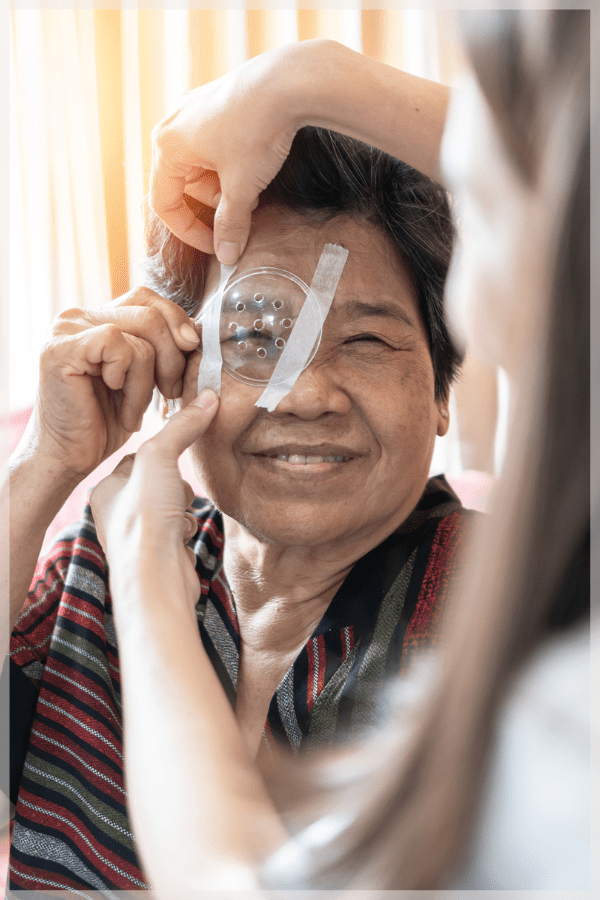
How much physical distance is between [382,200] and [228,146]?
33 cm

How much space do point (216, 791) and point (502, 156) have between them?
58cm

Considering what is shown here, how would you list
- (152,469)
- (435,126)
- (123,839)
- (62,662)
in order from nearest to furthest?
(435,126), (152,469), (123,839), (62,662)

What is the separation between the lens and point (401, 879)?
0.53 metres

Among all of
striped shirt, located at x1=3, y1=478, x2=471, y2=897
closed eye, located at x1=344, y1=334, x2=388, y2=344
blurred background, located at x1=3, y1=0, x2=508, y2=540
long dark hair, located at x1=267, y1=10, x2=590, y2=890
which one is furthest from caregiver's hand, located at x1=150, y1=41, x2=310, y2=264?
blurred background, located at x1=3, y1=0, x2=508, y2=540

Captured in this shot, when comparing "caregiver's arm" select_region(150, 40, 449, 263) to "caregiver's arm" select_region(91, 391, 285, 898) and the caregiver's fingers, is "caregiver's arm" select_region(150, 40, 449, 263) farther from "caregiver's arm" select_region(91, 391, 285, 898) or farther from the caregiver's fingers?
"caregiver's arm" select_region(91, 391, 285, 898)

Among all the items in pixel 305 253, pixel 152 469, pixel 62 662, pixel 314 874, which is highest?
pixel 305 253

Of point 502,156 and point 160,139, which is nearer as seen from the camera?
point 502,156

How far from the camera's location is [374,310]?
1.20 metres

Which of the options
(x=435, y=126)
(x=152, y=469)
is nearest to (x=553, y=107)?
(x=435, y=126)

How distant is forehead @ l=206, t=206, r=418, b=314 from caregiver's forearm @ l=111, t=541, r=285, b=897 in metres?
0.63

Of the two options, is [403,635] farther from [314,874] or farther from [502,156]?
[502,156]

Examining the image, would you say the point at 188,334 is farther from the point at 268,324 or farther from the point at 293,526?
the point at 293,526

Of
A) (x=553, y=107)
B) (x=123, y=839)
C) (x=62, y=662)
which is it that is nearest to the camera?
(x=553, y=107)

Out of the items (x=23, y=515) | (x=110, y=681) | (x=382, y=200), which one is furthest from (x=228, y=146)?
(x=110, y=681)
